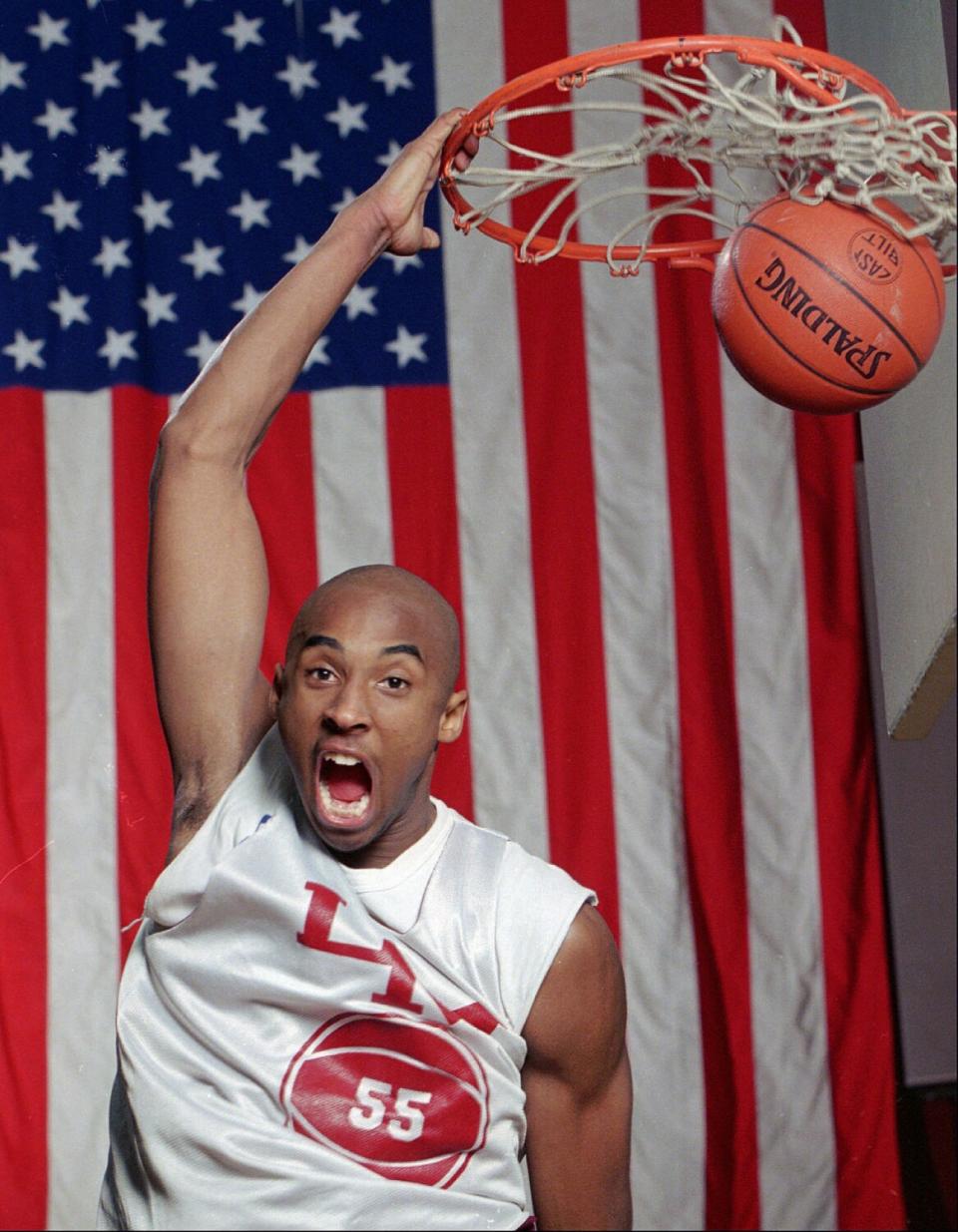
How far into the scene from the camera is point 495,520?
3.33 metres

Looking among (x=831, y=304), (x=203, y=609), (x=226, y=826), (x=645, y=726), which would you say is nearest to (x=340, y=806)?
(x=226, y=826)

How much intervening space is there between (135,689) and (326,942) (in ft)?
5.70

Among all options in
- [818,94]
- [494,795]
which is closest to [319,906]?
[818,94]

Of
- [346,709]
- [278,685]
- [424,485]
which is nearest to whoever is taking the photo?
[346,709]

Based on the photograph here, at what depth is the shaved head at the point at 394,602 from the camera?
1711 millimetres

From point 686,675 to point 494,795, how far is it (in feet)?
1.58

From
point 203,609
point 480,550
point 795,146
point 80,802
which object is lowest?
point 80,802

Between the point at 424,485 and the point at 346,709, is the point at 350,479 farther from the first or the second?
the point at 346,709

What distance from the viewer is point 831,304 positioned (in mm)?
1723

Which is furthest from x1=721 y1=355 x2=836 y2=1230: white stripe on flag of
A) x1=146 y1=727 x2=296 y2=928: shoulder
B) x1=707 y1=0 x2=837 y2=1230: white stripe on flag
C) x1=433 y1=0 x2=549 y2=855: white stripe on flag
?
Answer: x1=146 y1=727 x2=296 y2=928: shoulder

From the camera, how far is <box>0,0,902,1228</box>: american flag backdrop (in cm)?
321

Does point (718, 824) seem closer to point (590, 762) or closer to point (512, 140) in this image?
point (590, 762)

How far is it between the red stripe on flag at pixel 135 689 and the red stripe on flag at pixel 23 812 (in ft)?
0.54

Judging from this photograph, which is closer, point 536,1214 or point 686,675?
point 536,1214
